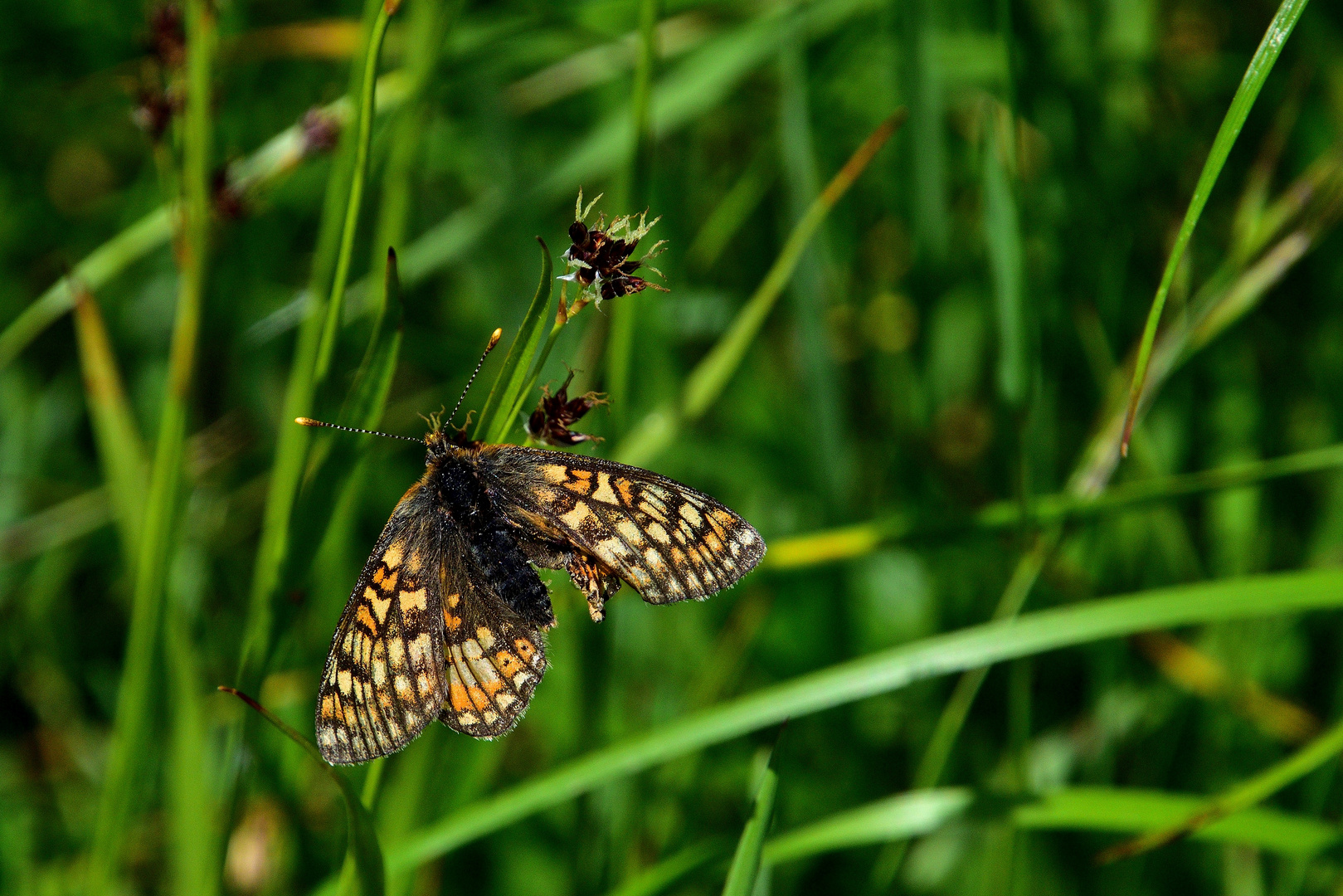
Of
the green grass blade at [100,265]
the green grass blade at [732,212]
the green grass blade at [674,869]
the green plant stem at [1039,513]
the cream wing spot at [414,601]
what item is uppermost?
the green grass blade at [732,212]

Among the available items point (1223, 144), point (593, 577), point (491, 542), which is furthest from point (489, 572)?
point (1223, 144)

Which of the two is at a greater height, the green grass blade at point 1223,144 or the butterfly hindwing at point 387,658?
the green grass blade at point 1223,144

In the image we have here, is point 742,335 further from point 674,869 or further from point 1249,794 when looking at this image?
point 1249,794

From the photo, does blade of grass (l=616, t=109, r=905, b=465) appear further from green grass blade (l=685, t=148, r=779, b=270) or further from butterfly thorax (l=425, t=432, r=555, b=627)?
green grass blade (l=685, t=148, r=779, b=270)

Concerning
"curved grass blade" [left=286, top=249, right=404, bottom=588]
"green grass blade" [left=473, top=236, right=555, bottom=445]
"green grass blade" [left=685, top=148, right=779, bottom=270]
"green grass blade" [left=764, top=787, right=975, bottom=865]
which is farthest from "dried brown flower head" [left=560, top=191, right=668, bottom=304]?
"green grass blade" [left=685, top=148, right=779, bottom=270]

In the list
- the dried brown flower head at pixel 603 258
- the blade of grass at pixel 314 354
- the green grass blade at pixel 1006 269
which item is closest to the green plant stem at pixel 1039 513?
the green grass blade at pixel 1006 269

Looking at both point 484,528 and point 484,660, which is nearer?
point 484,660

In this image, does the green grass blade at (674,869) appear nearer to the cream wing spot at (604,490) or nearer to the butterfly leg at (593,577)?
the butterfly leg at (593,577)
